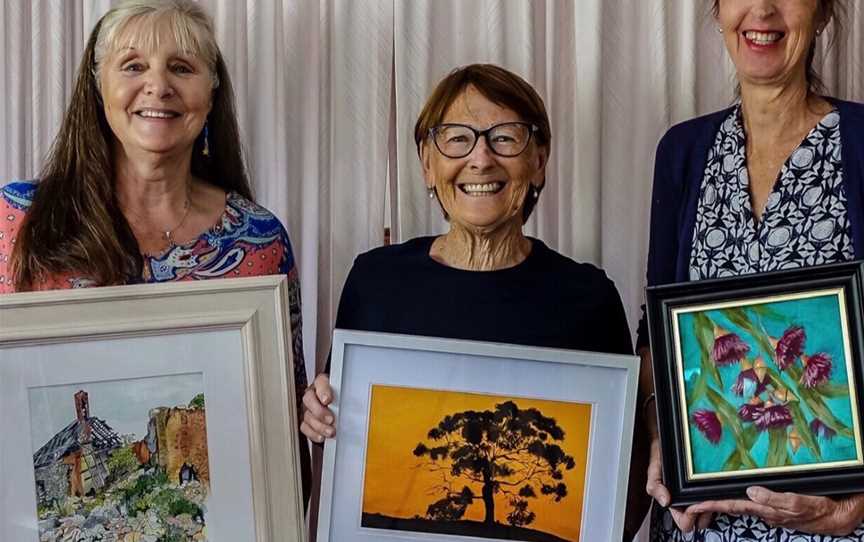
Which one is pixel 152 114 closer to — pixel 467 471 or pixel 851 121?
pixel 467 471

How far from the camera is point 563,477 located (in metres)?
1.58

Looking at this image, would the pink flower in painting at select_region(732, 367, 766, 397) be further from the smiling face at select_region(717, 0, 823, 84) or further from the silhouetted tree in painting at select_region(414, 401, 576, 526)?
the smiling face at select_region(717, 0, 823, 84)

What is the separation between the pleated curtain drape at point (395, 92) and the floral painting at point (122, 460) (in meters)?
0.65

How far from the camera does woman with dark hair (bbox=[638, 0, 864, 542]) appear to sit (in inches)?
62.7

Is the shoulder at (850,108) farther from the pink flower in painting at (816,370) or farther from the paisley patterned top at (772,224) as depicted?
the pink flower in painting at (816,370)

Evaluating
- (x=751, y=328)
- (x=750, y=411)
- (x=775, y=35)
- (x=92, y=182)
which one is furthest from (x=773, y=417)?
(x=92, y=182)

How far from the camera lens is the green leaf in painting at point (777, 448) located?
151 centimetres

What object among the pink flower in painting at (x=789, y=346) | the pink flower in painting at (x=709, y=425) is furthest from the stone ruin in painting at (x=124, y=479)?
the pink flower in painting at (x=789, y=346)

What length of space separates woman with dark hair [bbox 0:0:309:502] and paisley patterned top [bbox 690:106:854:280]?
0.78 meters

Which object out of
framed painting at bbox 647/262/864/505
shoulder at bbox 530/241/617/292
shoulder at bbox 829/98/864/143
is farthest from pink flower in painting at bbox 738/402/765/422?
shoulder at bbox 829/98/864/143

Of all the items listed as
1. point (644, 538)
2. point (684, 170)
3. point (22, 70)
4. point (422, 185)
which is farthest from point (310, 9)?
point (644, 538)

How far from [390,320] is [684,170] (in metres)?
0.62

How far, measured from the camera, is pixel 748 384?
153 centimetres

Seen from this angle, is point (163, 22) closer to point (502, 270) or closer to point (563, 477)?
point (502, 270)
